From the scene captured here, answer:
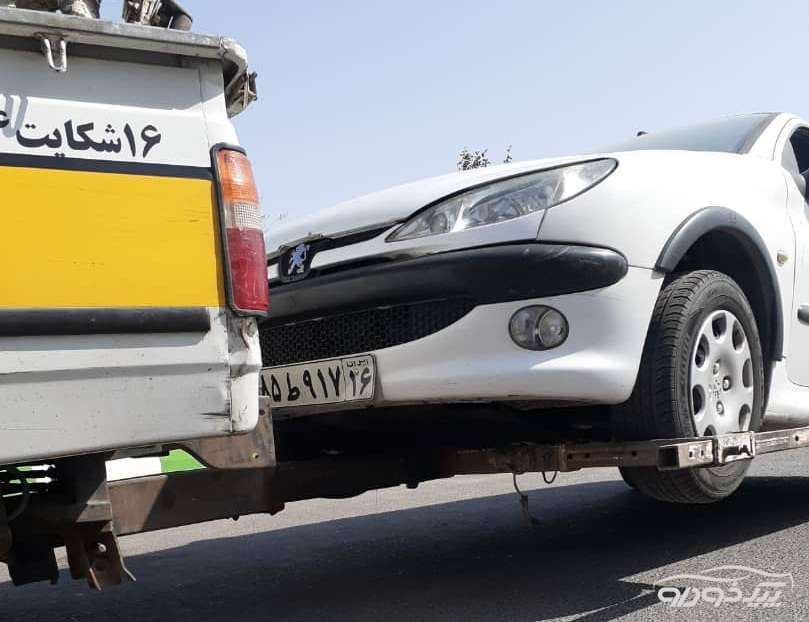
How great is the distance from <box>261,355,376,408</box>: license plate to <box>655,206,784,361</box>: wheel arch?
49.4 inches

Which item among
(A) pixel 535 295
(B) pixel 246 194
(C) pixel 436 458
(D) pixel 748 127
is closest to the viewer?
(B) pixel 246 194

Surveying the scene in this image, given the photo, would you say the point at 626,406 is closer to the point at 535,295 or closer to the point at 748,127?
the point at 535,295

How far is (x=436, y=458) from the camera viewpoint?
12.6 ft

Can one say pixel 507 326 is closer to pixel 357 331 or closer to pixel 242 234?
pixel 357 331

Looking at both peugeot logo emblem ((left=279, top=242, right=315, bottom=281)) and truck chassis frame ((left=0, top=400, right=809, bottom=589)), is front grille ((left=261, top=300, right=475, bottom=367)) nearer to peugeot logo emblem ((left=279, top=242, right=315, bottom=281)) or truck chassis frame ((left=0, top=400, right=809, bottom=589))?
peugeot logo emblem ((left=279, top=242, right=315, bottom=281))

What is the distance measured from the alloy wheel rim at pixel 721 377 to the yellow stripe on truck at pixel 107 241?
1.84 metres

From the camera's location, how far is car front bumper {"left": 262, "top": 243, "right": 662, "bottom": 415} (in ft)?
10.0

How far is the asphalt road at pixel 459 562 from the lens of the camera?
3.52 m

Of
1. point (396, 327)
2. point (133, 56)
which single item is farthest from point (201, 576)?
point (133, 56)

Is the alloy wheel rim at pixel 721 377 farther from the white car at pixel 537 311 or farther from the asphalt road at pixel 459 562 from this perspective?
the asphalt road at pixel 459 562

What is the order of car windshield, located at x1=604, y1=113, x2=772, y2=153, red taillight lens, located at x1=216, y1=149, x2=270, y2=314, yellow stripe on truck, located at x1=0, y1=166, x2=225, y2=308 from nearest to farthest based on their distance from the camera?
yellow stripe on truck, located at x1=0, y1=166, x2=225, y2=308
red taillight lens, located at x1=216, y1=149, x2=270, y2=314
car windshield, located at x1=604, y1=113, x2=772, y2=153

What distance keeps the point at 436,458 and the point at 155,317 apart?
6.13 ft

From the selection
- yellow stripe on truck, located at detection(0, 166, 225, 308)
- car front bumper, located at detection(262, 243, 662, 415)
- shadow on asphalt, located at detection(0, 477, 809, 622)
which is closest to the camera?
yellow stripe on truck, located at detection(0, 166, 225, 308)

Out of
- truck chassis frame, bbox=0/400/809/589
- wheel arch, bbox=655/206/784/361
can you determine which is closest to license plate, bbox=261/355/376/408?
truck chassis frame, bbox=0/400/809/589
